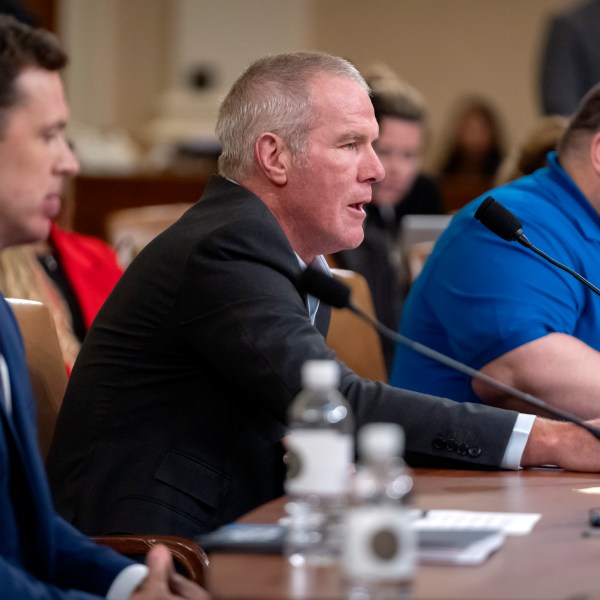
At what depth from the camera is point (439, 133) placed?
917 centimetres

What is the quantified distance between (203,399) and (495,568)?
78 cm

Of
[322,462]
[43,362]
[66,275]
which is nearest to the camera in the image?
[322,462]

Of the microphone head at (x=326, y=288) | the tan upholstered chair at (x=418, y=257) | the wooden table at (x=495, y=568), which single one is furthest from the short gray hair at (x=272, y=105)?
the tan upholstered chair at (x=418, y=257)

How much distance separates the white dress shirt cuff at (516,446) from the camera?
1813 millimetres

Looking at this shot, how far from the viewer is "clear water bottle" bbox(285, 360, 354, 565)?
1188 millimetres

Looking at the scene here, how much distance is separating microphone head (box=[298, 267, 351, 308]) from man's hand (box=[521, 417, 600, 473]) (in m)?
0.41

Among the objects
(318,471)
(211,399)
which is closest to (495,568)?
(318,471)

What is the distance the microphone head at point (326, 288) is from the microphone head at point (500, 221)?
0.55m

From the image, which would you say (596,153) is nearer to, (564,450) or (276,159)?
(276,159)

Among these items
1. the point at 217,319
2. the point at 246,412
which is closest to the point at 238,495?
the point at 246,412

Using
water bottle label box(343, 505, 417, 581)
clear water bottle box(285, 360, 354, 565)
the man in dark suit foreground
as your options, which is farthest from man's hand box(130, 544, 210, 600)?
water bottle label box(343, 505, 417, 581)

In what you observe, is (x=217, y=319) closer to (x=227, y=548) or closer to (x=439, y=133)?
(x=227, y=548)

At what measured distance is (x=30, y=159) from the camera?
6.32 ft

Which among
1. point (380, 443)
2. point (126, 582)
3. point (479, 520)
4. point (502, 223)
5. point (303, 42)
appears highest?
point (380, 443)
